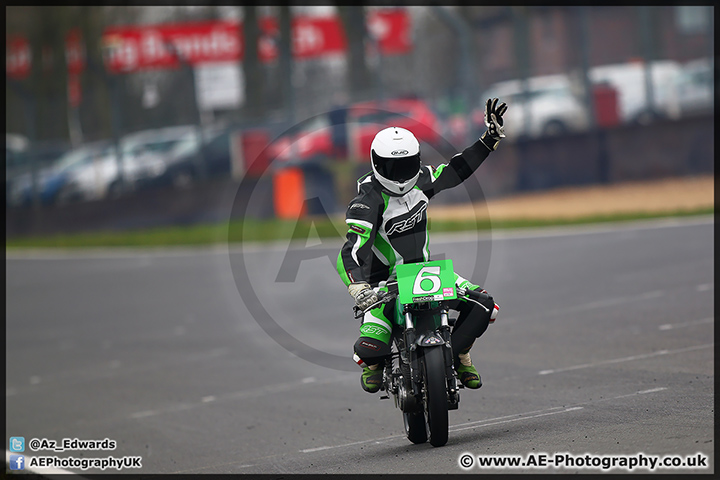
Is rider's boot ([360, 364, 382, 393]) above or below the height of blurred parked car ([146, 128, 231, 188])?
below

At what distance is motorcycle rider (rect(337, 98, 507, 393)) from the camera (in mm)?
7172

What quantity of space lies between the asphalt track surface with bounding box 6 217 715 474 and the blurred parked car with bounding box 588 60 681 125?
5.80 m

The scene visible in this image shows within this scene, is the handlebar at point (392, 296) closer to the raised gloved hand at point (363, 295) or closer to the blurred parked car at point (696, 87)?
the raised gloved hand at point (363, 295)

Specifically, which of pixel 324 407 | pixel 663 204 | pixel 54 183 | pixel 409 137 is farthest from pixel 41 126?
pixel 409 137

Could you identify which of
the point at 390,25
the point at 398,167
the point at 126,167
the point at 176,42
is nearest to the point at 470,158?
the point at 398,167

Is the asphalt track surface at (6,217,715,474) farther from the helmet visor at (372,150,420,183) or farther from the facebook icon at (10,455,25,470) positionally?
the helmet visor at (372,150,420,183)

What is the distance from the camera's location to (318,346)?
43.9ft

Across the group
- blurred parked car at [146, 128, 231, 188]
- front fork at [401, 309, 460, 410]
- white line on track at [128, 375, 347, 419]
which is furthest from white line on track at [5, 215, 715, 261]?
front fork at [401, 309, 460, 410]

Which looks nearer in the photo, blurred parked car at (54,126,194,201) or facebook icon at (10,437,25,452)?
facebook icon at (10,437,25,452)

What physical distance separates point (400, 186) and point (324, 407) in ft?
11.4

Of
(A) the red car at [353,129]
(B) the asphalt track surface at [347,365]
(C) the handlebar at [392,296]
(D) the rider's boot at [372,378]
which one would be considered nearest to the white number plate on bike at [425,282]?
(C) the handlebar at [392,296]

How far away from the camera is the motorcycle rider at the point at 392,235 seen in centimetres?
717

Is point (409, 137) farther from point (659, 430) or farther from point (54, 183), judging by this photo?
point (54, 183)

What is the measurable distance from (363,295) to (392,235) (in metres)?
0.52
